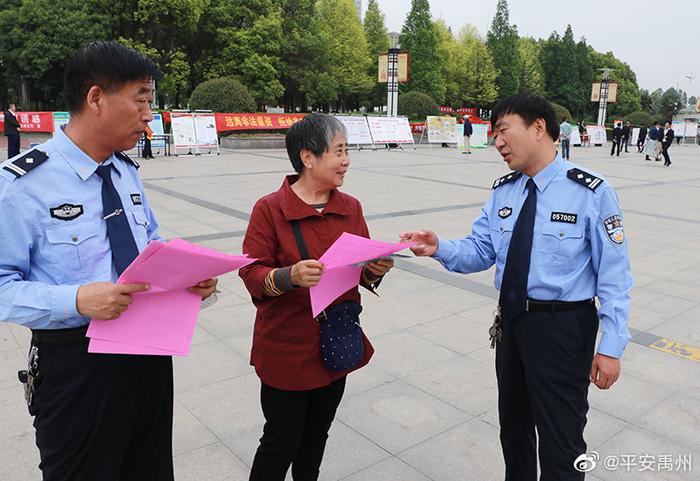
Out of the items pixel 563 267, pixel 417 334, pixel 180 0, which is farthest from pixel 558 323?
pixel 180 0

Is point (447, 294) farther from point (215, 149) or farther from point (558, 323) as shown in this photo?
point (215, 149)

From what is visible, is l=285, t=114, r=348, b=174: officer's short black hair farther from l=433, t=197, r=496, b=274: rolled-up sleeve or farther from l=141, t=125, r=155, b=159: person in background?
l=141, t=125, r=155, b=159: person in background

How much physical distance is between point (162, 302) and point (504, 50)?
59115 millimetres

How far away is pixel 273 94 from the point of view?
32062mm

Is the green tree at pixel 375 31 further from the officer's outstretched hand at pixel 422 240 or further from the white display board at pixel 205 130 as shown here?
the officer's outstretched hand at pixel 422 240

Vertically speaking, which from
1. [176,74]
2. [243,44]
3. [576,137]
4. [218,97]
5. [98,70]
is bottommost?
[576,137]

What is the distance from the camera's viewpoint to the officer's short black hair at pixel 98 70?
1607mm

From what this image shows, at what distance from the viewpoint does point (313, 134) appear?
204cm

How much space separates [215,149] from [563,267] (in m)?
17.5

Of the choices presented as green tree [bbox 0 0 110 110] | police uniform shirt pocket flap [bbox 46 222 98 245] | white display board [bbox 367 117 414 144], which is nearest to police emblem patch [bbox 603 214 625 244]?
police uniform shirt pocket flap [bbox 46 222 98 245]

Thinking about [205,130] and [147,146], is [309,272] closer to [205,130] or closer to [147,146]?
[147,146]

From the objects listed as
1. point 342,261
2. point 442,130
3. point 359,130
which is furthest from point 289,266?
point 442,130

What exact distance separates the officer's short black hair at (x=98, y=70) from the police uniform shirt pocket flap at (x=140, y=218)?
35cm

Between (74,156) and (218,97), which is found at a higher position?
(218,97)
